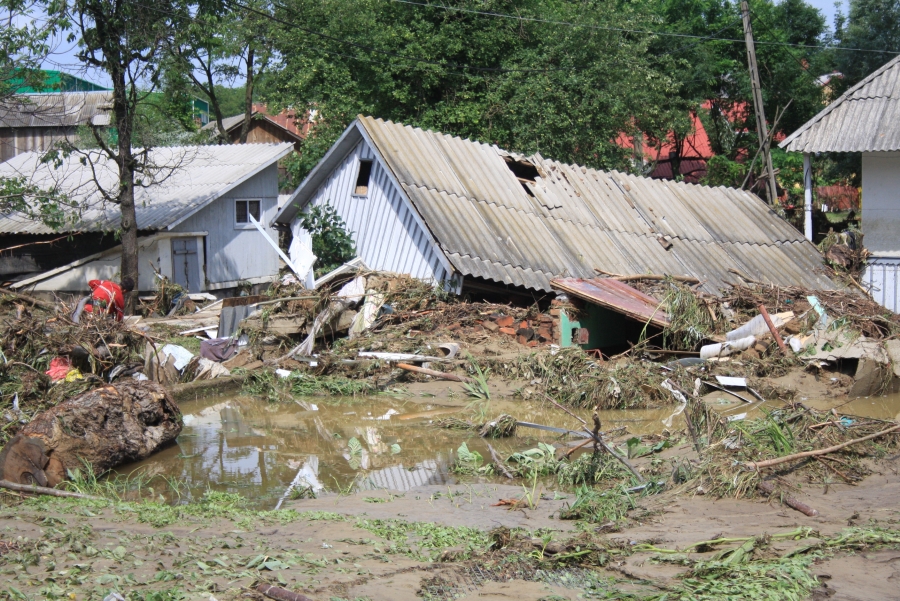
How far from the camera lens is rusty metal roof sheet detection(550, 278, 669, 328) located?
12.5 metres

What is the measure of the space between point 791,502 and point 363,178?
11.6 metres

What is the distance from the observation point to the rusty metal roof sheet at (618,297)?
12469 mm

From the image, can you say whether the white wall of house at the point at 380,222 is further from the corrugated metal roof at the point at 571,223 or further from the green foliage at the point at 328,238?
the corrugated metal roof at the point at 571,223

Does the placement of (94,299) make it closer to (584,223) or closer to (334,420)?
(334,420)

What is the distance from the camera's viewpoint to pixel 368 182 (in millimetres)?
16000

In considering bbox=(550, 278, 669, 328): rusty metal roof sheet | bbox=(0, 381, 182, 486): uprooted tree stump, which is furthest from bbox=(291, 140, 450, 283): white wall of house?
bbox=(0, 381, 182, 486): uprooted tree stump

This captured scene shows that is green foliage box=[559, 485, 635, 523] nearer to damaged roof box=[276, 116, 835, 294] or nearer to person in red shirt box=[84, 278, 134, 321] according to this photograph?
damaged roof box=[276, 116, 835, 294]

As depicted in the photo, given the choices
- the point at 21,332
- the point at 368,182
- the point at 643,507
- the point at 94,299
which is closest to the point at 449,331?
the point at 368,182

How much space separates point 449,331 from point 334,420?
11.6ft

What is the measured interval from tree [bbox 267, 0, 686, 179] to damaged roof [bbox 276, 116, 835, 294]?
5165mm

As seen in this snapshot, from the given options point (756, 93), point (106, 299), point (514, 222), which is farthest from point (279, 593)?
point (756, 93)

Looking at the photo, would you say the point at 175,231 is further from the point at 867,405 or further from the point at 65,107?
the point at 867,405

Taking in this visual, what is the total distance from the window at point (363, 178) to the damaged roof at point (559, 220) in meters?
0.54

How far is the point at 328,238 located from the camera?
16.4 meters
